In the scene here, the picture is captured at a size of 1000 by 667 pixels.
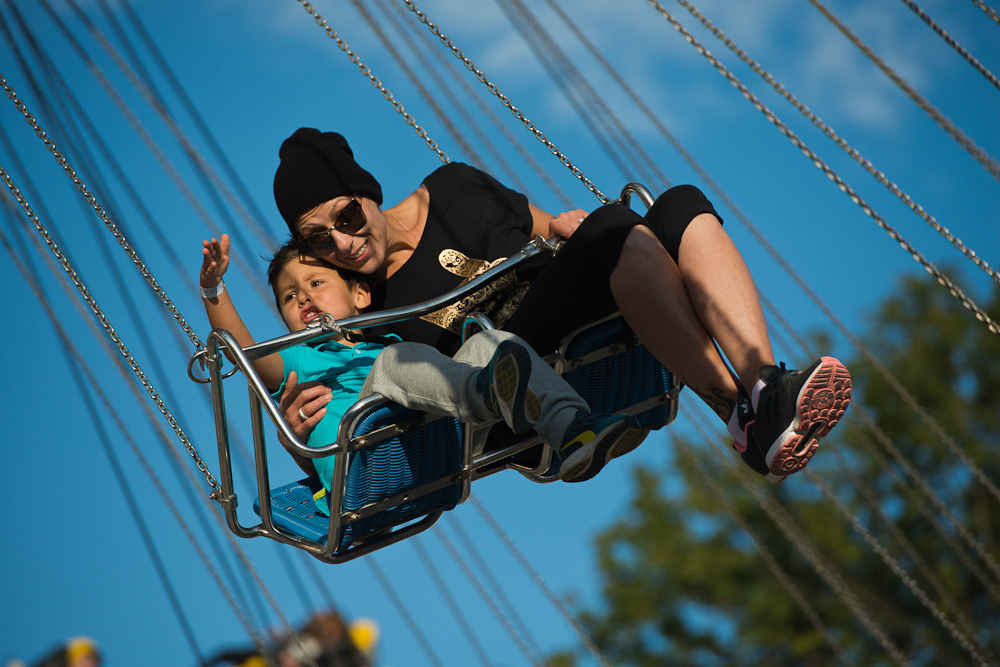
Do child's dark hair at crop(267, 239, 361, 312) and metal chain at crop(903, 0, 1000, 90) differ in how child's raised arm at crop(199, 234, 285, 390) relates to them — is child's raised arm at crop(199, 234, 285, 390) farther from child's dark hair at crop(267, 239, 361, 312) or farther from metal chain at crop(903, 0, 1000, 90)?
metal chain at crop(903, 0, 1000, 90)

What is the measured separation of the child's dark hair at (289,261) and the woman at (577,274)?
4 centimetres

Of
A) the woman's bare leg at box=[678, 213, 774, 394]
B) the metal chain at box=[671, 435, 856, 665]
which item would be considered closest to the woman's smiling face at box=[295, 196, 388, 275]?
the woman's bare leg at box=[678, 213, 774, 394]

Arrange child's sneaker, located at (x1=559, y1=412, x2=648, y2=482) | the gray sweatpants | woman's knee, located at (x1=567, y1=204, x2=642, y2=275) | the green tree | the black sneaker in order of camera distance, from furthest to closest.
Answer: the green tree < woman's knee, located at (x1=567, y1=204, x2=642, y2=275) < the black sneaker < the gray sweatpants < child's sneaker, located at (x1=559, y1=412, x2=648, y2=482)

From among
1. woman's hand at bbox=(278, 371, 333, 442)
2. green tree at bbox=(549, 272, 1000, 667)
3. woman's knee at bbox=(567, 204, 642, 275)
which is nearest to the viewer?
woman's knee at bbox=(567, 204, 642, 275)

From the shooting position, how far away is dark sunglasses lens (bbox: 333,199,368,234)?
280cm

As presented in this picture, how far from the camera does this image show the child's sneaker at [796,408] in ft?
6.82

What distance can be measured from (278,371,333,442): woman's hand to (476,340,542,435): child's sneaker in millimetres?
613

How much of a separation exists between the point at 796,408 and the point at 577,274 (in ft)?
2.09

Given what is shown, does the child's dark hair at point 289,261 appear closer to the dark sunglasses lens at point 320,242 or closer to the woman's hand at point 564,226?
the dark sunglasses lens at point 320,242

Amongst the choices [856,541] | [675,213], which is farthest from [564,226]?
[856,541]

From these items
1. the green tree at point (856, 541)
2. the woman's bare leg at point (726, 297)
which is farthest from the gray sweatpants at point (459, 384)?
the green tree at point (856, 541)

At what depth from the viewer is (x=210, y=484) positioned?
2.71 meters

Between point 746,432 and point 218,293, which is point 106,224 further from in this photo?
point 746,432

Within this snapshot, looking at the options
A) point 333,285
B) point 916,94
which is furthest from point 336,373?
point 916,94
